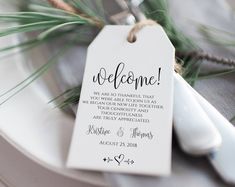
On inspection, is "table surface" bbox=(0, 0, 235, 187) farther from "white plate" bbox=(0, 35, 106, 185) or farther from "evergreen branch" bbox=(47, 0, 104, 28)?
"evergreen branch" bbox=(47, 0, 104, 28)

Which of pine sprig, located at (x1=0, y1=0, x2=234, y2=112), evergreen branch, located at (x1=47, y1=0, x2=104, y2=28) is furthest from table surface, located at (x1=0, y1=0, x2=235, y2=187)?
evergreen branch, located at (x1=47, y1=0, x2=104, y2=28)

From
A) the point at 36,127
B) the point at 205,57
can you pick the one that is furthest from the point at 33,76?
the point at 205,57

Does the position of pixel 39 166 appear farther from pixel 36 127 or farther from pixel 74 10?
pixel 74 10

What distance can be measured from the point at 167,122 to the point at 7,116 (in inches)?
6.2

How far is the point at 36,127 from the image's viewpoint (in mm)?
353

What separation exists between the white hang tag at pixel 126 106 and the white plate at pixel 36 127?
2cm

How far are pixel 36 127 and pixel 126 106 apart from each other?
0.09m

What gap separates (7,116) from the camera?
36 cm

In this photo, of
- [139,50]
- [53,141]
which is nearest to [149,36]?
[139,50]

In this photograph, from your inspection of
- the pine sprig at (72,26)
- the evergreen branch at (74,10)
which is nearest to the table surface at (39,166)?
the pine sprig at (72,26)

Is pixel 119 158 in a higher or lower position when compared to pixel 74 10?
lower

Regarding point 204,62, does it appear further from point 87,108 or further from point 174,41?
point 87,108

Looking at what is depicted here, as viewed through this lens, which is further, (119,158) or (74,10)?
(74,10)

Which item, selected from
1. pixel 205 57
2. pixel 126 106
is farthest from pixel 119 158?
pixel 205 57
